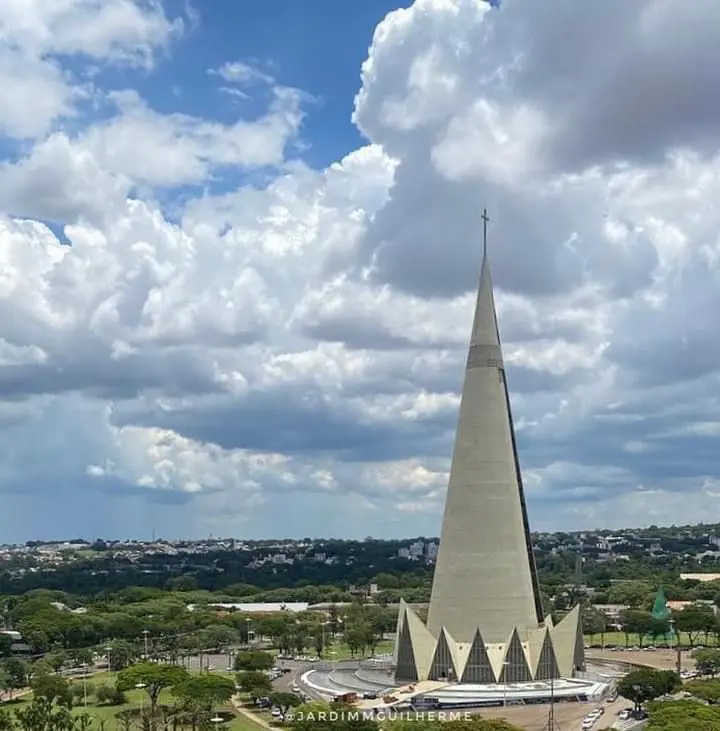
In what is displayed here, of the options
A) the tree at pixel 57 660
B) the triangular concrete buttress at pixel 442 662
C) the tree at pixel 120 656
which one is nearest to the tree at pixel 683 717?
the triangular concrete buttress at pixel 442 662

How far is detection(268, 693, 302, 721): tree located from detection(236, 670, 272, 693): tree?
453 centimetres

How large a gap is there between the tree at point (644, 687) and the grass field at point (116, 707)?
1839cm

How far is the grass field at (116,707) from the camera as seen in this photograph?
54000 millimetres

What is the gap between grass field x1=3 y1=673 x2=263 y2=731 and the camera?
5400 centimetres

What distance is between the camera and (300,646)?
8969 centimetres

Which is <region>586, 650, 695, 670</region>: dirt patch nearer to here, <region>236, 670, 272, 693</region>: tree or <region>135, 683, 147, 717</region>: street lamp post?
<region>236, 670, 272, 693</region>: tree

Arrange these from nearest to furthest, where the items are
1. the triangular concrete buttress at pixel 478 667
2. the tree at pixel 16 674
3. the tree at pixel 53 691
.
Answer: the triangular concrete buttress at pixel 478 667 < the tree at pixel 53 691 < the tree at pixel 16 674

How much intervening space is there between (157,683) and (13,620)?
60982mm

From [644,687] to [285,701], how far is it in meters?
18.1

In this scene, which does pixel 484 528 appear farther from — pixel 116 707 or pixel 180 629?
pixel 180 629

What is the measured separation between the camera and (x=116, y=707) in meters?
62.3

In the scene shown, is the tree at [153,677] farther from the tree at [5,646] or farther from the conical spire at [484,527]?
the tree at [5,646]

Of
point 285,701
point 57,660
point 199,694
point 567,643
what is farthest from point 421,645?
point 57,660

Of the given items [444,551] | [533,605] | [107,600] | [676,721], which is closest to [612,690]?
[533,605]
